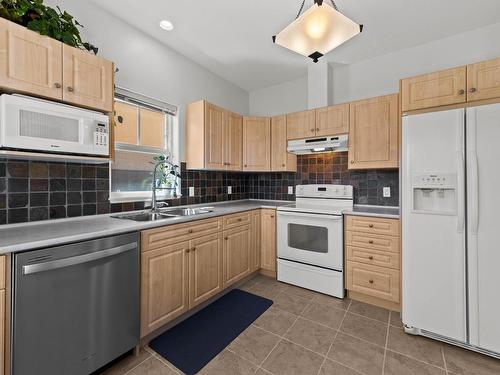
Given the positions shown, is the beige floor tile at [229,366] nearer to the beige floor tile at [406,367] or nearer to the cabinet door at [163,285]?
the cabinet door at [163,285]

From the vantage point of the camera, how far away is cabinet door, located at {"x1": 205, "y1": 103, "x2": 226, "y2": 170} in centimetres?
275

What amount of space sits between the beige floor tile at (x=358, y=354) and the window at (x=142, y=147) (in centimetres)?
215

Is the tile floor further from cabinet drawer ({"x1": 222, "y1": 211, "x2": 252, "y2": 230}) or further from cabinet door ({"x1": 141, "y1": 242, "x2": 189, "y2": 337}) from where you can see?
cabinet drawer ({"x1": 222, "y1": 211, "x2": 252, "y2": 230})

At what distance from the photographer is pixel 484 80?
169cm

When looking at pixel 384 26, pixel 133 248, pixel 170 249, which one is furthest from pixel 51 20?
pixel 384 26

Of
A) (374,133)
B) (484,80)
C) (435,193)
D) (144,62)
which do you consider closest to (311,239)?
(435,193)

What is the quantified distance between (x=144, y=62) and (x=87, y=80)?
95 centimetres

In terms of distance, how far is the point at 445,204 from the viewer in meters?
1.78

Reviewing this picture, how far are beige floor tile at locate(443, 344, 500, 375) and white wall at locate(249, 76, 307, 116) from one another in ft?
10.1

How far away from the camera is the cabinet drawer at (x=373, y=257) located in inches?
87.9

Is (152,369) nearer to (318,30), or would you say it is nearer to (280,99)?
(318,30)

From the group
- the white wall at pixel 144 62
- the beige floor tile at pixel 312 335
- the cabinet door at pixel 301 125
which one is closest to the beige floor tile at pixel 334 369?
the beige floor tile at pixel 312 335

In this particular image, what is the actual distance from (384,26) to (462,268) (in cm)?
228

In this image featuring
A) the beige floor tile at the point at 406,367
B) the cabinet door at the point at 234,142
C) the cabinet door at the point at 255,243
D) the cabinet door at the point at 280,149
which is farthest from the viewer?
the cabinet door at the point at 280,149
